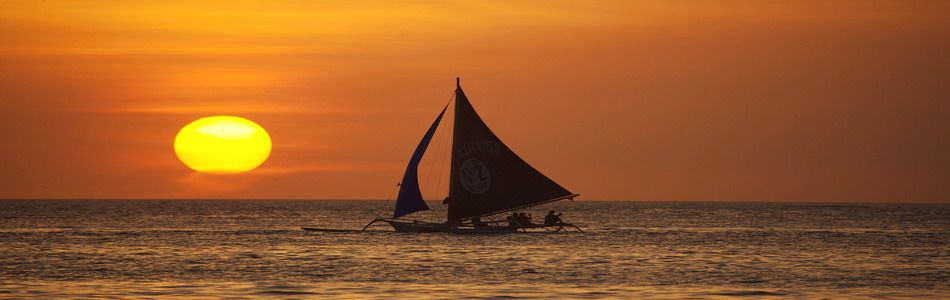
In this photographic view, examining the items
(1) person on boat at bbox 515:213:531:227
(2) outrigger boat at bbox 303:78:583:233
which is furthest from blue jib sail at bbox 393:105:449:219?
(1) person on boat at bbox 515:213:531:227

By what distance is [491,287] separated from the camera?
4516cm

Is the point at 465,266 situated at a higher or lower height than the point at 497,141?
lower

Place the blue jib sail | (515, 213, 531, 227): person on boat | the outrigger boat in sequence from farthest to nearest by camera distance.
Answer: (515, 213, 531, 227): person on boat < the outrigger boat < the blue jib sail

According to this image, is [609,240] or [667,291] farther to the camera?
[609,240]

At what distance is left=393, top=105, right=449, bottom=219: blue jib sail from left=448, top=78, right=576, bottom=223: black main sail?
2.09m

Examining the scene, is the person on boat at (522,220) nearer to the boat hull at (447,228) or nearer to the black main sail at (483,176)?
the boat hull at (447,228)

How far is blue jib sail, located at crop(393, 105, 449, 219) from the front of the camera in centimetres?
7600

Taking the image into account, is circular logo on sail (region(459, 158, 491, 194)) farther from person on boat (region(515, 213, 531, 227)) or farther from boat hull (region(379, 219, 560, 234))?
person on boat (region(515, 213, 531, 227))

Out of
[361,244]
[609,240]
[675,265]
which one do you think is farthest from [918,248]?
[361,244]

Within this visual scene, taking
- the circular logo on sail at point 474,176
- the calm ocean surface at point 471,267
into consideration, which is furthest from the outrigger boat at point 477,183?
the calm ocean surface at point 471,267

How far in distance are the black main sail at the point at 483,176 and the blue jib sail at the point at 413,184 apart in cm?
209

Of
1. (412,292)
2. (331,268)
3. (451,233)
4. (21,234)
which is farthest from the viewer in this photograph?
(21,234)

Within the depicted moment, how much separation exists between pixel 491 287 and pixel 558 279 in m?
4.40

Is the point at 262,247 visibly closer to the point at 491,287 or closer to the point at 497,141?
the point at 497,141
